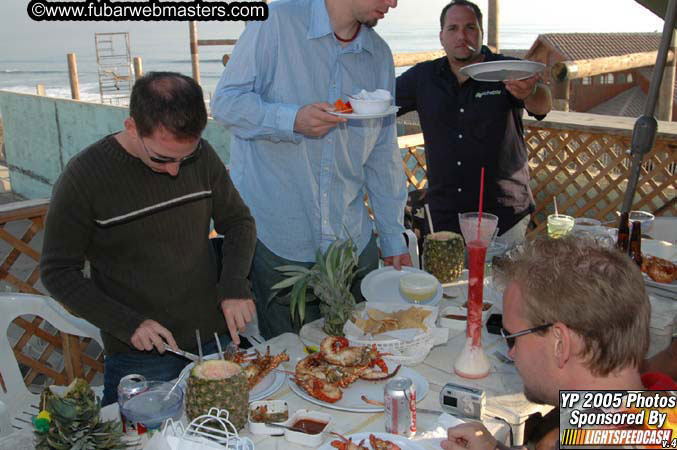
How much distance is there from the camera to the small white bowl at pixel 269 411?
155 cm

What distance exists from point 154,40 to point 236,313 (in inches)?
2656

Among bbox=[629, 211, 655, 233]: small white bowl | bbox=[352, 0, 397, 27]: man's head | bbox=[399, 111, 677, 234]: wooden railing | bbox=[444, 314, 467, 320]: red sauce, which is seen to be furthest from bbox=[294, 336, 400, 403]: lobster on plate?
bbox=[399, 111, 677, 234]: wooden railing

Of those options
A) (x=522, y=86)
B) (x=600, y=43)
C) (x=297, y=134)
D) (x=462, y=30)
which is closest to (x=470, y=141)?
(x=522, y=86)

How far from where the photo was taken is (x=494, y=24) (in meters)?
6.11

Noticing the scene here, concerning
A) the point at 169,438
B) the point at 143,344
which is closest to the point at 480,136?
the point at 143,344

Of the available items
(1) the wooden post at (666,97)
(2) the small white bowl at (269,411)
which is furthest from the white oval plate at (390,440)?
(1) the wooden post at (666,97)

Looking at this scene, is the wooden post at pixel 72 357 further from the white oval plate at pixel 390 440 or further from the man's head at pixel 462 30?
the man's head at pixel 462 30

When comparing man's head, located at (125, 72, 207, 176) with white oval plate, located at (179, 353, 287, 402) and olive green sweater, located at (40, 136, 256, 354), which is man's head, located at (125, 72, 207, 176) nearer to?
olive green sweater, located at (40, 136, 256, 354)

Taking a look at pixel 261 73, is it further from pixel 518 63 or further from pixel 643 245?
pixel 643 245

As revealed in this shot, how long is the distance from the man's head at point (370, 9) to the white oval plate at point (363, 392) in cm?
131

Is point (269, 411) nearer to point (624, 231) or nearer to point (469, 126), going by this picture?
point (624, 231)

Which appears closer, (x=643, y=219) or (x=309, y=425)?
(x=309, y=425)

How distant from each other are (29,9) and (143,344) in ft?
8.74

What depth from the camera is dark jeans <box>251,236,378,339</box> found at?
8.09 feet
